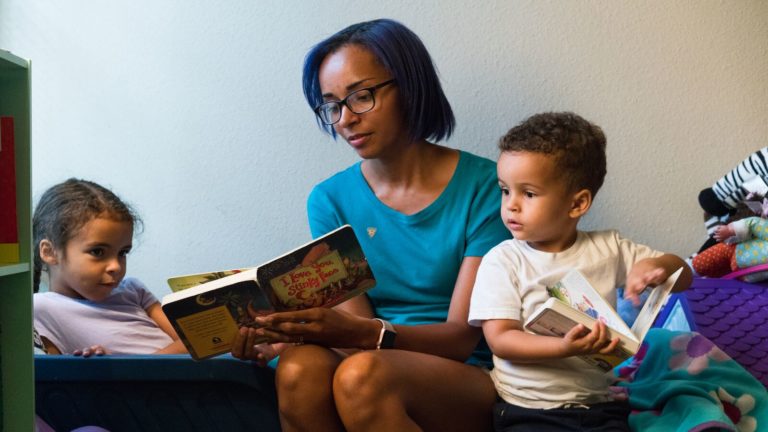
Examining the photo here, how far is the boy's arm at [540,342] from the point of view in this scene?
1365 mm

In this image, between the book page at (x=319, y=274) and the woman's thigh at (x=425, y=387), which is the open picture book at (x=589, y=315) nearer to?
the woman's thigh at (x=425, y=387)

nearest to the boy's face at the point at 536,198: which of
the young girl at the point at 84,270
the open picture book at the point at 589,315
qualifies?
the open picture book at the point at 589,315

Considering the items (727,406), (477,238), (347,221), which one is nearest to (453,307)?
(477,238)

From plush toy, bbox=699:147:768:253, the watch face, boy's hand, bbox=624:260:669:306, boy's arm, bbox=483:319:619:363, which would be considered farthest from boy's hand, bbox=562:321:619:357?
plush toy, bbox=699:147:768:253

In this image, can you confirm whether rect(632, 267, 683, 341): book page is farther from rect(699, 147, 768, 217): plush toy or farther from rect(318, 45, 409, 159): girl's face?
rect(318, 45, 409, 159): girl's face

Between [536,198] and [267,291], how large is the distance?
51cm

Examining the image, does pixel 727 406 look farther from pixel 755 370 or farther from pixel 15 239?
pixel 15 239

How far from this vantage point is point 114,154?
231 centimetres

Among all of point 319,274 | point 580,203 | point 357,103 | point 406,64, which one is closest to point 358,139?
point 357,103

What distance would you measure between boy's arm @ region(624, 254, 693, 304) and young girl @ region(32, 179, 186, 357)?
40.1 inches

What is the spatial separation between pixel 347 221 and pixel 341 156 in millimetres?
372

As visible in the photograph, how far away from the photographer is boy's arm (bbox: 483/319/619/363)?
137 cm

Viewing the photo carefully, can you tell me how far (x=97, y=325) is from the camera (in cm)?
196

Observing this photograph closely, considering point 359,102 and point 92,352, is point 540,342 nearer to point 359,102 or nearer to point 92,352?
point 359,102
